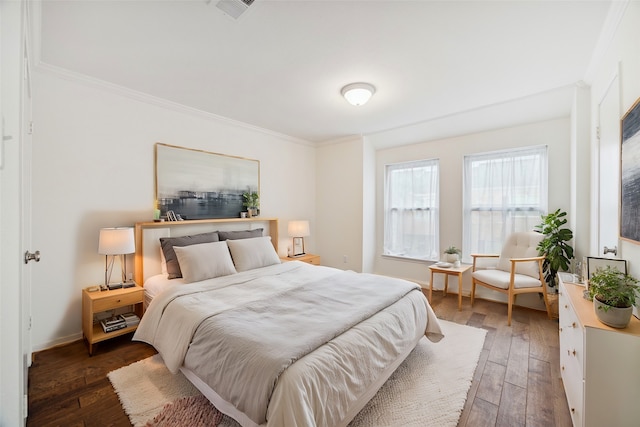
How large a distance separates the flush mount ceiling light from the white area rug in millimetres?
2534

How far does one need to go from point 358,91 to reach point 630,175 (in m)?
2.09

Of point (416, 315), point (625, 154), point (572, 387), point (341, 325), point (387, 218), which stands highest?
point (625, 154)

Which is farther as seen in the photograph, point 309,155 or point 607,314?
point 309,155

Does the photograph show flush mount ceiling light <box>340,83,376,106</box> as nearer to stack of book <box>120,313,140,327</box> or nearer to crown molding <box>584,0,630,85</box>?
crown molding <box>584,0,630,85</box>

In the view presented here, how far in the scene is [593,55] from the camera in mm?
2215

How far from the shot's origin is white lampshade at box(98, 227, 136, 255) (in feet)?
8.27

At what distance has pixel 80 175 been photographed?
264cm

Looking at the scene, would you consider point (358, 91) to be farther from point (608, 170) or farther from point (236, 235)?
point (236, 235)

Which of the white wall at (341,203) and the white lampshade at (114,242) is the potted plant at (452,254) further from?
the white lampshade at (114,242)

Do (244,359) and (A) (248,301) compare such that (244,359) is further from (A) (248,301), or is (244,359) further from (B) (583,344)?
(B) (583,344)

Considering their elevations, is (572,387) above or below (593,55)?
below

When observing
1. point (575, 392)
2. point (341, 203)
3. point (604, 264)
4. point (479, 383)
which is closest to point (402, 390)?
point (479, 383)

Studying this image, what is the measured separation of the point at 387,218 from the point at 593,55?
3245 mm

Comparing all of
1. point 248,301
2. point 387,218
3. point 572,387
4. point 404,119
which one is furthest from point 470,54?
point 387,218
